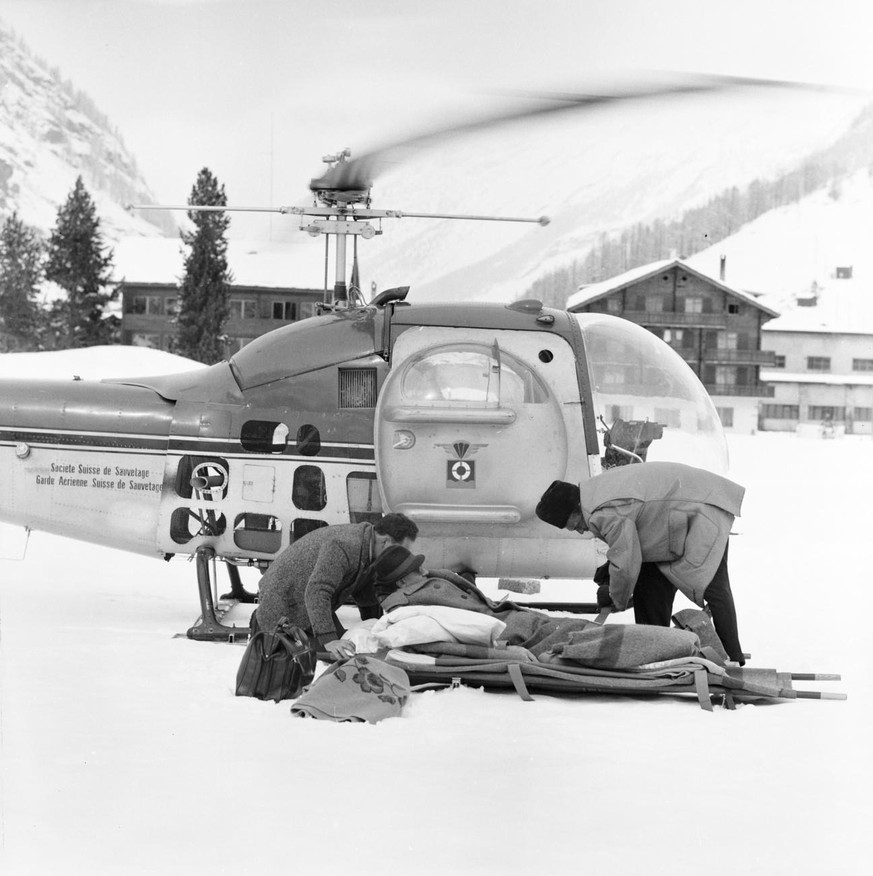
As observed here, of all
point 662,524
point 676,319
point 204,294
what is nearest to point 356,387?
point 662,524

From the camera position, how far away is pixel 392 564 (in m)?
5.96

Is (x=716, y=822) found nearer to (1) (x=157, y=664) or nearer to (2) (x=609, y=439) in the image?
(1) (x=157, y=664)

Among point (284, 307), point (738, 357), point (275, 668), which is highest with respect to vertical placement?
point (284, 307)

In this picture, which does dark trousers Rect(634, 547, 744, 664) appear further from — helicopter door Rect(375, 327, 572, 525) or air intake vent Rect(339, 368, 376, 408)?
air intake vent Rect(339, 368, 376, 408)

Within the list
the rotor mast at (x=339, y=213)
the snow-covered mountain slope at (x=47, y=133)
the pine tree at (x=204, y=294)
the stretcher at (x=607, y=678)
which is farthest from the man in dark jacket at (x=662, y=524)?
the pine tree at (x=204, y=294)

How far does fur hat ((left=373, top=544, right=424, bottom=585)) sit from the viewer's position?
19.5 feet

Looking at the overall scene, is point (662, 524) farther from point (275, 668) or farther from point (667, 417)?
point (275, 668)

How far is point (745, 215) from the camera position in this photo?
14.8ft

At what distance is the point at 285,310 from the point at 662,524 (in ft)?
75.2

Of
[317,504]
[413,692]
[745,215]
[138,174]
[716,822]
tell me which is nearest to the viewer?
[716,822]

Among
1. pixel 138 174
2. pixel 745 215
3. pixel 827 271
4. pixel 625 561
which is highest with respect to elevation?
→ pixel 827 271

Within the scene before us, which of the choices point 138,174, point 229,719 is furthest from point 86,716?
point 138,174

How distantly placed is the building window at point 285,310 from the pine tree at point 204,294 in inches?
93.2

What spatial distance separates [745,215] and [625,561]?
6.27 feet
